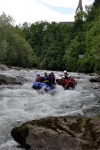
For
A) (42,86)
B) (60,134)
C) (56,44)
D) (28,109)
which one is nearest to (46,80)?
(42,86)

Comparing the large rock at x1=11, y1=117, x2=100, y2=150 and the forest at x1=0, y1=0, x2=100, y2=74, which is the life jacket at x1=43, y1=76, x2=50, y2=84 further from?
the large rock at x1=11, y1=117, x2=100, y2=150

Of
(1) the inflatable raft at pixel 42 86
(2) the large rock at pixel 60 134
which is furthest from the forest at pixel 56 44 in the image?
(2) the large rock at pixel 60 134

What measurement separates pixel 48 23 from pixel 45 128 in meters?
95.0

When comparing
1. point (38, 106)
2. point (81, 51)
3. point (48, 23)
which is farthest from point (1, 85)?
point (48, 23)

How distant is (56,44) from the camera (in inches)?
3487

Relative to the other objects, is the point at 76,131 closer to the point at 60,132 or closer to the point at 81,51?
the point at 60,132

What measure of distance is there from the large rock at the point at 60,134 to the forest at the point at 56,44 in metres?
24.5

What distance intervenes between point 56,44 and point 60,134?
81.5m

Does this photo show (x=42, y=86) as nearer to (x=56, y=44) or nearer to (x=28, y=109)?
(x=28, y=109)

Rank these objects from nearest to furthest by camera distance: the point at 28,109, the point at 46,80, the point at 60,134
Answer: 1. the point at 60,134
2. the point at 28,109
3. the point at 46,80

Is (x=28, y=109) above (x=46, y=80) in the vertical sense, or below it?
above

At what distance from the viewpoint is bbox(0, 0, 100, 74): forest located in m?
49.6

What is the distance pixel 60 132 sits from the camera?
25.9ft

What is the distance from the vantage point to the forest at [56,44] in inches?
1954
